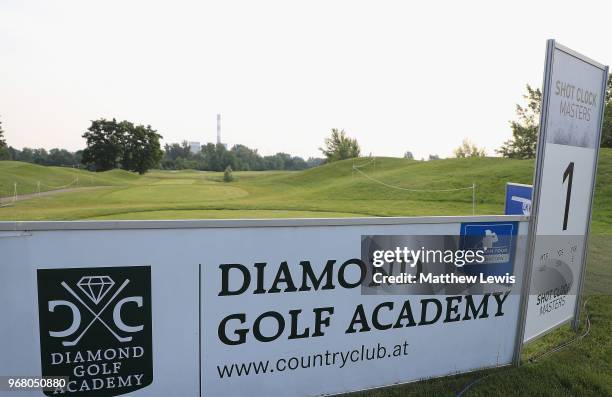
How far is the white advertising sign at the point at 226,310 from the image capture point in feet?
8.04

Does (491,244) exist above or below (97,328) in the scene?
above

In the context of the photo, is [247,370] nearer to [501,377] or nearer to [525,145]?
[501,377]

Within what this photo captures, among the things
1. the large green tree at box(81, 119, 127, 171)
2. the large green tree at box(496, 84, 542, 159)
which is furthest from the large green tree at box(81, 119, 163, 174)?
the large green tree at box(496, 84, 542, 159)

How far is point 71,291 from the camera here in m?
2.47

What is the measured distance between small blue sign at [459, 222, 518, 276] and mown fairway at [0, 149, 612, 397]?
0.91 meters

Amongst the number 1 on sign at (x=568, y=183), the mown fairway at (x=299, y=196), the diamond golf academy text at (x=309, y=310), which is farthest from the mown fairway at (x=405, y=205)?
the number 1 on sign at (x=568, y=183)

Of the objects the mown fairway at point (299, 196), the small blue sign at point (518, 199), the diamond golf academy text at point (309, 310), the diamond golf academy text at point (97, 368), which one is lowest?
the mown fairway at point (299, 196)

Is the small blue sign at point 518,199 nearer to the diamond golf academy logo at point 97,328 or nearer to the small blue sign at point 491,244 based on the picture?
the small blue sign at point 491,244

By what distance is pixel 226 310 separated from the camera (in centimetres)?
282

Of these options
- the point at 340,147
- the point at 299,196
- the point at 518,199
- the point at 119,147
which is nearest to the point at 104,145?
the point at 119,147

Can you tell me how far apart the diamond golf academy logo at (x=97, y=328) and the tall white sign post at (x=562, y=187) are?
3.23 metres

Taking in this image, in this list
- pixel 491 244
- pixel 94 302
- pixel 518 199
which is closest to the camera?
pixel 94 302

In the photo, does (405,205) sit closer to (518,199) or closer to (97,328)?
(518,199)

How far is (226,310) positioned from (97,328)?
81cm
